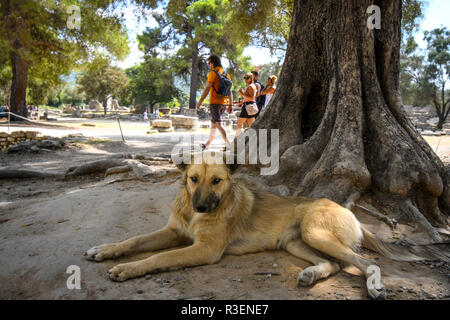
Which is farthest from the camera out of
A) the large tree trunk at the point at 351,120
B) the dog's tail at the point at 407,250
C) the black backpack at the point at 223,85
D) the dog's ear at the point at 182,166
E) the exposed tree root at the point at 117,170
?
the black backpack at the point at 223,85

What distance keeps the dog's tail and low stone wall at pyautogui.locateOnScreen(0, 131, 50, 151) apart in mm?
14337

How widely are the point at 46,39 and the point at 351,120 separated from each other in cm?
2620

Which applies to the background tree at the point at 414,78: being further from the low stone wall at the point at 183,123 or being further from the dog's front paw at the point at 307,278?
the dog's front paw at the point at 307,278

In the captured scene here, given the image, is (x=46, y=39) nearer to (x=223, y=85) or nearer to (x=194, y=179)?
(x=223, y=85)

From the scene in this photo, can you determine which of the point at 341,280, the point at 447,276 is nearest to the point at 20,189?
the point at 341,280

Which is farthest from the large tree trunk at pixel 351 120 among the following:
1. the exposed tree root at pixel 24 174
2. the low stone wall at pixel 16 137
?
the low stone wall at pixel 16 137

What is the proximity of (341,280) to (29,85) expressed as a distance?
1636 inches

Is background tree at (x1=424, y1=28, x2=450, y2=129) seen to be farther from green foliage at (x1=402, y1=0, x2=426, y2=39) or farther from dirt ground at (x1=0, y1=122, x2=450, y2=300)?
dirt ground at (x1=0, y1=122, x2=450, y2=300)

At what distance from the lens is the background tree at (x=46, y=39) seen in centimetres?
2069

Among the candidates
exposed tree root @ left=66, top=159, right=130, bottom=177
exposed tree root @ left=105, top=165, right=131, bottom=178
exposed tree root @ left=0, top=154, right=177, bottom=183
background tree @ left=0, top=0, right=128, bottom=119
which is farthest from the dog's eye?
background tree @ left=0, top=0, right=128, bottom=119

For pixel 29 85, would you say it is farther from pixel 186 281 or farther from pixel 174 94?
pixel 186 281

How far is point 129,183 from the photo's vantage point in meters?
6.97

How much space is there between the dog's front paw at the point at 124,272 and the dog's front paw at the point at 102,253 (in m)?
0.41

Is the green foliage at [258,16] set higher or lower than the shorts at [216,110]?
higher
